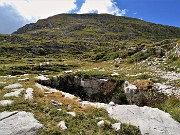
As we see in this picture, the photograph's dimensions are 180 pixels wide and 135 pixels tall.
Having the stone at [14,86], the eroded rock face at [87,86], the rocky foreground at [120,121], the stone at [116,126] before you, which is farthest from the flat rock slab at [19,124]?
the eroded rock face at [87,86]

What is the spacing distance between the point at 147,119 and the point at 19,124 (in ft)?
24.3

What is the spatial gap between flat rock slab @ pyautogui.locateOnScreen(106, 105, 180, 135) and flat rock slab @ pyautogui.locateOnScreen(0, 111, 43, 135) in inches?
194

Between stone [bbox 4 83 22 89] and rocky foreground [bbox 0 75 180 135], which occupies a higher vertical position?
stone [bbox 4 83 22 89]

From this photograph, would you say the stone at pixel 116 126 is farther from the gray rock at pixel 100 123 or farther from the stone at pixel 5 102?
the stone at pixel 5 102

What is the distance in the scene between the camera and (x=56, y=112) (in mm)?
17047

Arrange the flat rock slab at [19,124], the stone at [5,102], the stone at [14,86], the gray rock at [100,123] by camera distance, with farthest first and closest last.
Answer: the stone at [14,86] < the stone at [5,102] < the gray rock at [100,123] < the flat rock slab at [19,124]

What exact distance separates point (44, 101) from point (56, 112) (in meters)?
2.55

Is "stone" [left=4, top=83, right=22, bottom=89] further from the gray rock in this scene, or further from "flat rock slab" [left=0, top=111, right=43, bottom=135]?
the gray rock

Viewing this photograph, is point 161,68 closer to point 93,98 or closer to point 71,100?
point 93,98

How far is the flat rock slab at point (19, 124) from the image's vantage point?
47.5 ft

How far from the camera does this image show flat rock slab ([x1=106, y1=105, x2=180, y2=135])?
15.8 meters

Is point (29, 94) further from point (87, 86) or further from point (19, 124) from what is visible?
point (87, 86)

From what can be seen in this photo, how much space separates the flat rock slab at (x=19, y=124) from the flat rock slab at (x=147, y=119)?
4919mm

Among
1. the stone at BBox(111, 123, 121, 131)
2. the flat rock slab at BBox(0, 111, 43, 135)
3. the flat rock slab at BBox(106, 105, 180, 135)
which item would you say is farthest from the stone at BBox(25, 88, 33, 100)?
the stone at BBox(111, 123, 121, 131)
